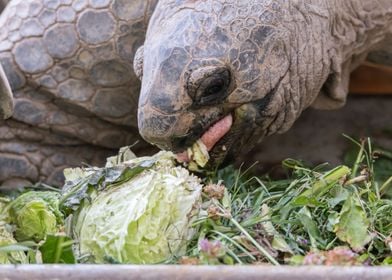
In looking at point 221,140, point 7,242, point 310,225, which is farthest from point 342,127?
point 7,242

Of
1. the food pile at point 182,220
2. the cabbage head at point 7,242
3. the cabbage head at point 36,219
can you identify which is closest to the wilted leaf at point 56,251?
the food pile at point 182,220

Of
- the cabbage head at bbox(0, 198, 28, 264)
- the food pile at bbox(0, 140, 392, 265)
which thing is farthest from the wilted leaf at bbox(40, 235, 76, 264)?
the cabbage head at bbox(0, 198, 28, 264)

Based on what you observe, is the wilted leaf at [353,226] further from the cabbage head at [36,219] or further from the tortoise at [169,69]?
the cabbage head at [36,219]

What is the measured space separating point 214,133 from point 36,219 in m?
0.50

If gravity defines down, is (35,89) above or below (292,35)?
below

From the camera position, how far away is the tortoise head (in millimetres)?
2588

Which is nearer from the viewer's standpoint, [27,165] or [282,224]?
[282,224]

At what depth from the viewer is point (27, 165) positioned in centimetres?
351

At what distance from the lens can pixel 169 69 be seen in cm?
258

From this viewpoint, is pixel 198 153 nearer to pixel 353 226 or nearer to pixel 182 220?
pixel 182 220

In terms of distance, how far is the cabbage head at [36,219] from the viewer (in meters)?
2.48

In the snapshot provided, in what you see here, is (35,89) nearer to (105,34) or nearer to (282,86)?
(105,34)

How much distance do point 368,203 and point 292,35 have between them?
532 millimetres

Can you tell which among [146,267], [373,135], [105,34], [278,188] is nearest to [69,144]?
[105,34]
